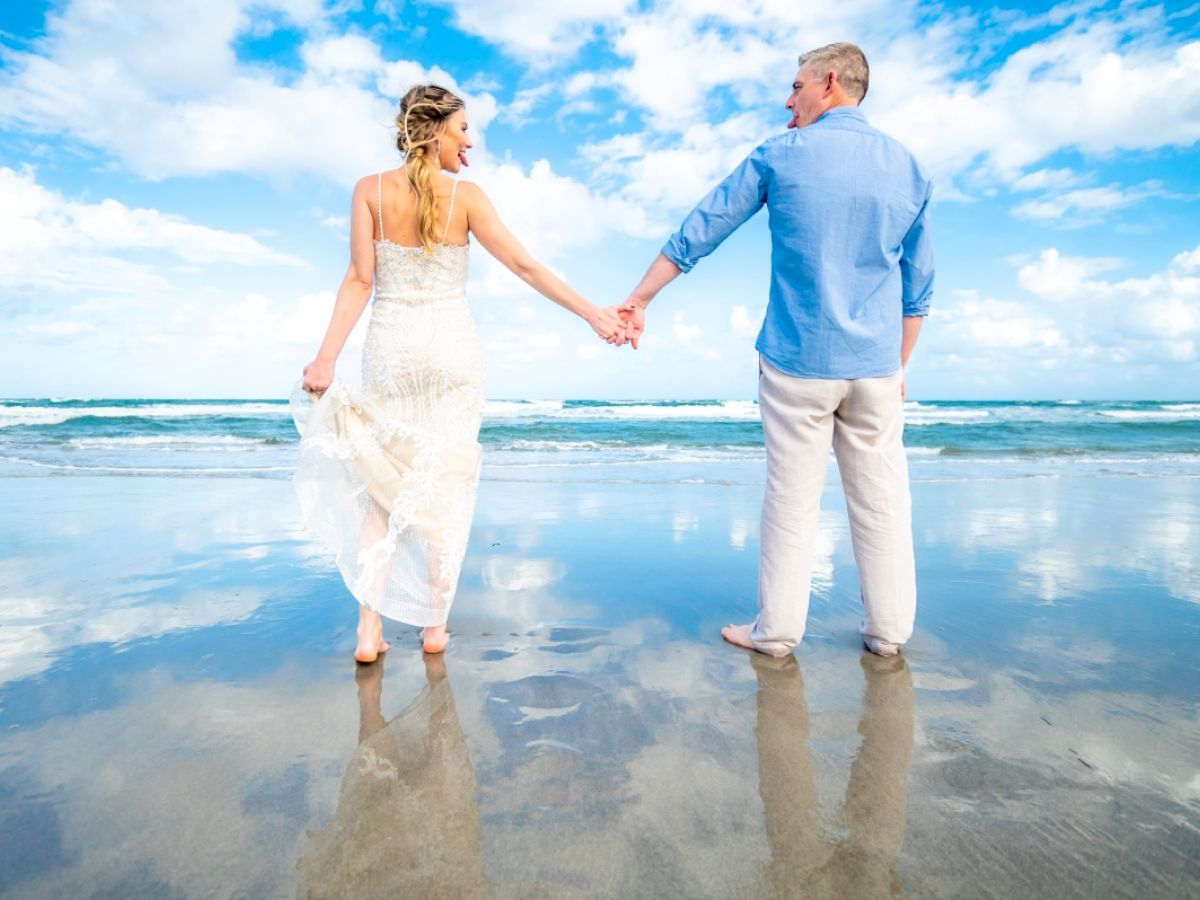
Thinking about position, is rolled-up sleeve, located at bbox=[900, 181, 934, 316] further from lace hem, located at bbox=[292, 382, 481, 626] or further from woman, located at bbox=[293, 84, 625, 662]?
lace hem, located at bbox=[292, 382, 481, 626]

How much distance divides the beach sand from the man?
37 centimetres

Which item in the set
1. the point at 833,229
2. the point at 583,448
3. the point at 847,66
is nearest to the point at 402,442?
the point at 833,229

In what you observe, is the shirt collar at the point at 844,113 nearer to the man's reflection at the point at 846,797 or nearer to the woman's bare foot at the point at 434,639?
the man's reflection at the point at 846,797

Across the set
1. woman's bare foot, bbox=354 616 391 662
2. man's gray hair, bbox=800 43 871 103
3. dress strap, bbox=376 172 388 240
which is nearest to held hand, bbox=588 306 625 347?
dress strap, bbox=376 172 388 240

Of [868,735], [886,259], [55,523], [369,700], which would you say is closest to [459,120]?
[886,259]

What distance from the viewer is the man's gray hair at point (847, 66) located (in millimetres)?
2811

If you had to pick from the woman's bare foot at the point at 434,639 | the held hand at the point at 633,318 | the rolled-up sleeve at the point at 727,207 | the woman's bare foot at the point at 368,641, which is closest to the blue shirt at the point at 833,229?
the rolled-up sleeve at the point at 727,207

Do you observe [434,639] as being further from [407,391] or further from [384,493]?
[407,391]

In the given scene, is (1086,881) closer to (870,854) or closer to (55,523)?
(870,854)

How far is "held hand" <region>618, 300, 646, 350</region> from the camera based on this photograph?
3.25 m

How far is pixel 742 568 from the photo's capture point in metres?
4.32

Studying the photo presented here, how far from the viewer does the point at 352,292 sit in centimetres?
301

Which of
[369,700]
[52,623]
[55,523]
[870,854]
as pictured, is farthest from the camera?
[55,523]

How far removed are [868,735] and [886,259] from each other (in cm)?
170
